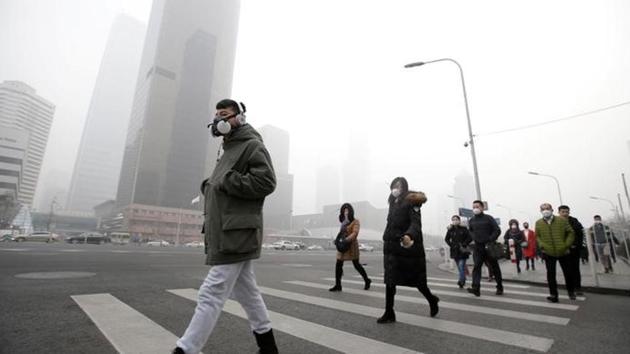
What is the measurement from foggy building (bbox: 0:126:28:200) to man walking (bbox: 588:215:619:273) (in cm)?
11320

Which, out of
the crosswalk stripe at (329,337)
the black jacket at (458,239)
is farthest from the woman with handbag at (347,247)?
the black jacket at (458,239)

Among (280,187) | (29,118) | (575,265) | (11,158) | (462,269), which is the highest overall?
(29,118)

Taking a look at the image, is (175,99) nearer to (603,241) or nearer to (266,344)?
(603,241)

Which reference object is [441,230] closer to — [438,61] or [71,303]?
[438,61]

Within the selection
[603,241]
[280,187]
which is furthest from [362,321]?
[280,187]

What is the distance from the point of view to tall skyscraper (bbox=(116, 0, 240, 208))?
105188 millimetres

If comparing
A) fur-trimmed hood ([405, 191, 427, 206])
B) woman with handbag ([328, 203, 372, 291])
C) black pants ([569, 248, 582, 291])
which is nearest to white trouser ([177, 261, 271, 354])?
fur-trimmed hood ([405, 191, 427, 206])

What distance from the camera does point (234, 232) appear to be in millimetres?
2414

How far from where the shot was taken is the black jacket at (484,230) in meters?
6.74

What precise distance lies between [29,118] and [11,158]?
241 feet

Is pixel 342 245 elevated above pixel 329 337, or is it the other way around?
pixel 342 245

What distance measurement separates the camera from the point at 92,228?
387ft

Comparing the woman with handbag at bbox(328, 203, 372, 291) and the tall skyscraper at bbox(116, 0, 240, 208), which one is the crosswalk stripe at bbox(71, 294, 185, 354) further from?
the tall skyscraper at bbox(116, 0, 240, 208)

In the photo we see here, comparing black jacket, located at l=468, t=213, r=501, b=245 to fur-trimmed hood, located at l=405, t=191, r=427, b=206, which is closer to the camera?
fur-trimmed hood, located at l=405, t=191, r=427, b=206
